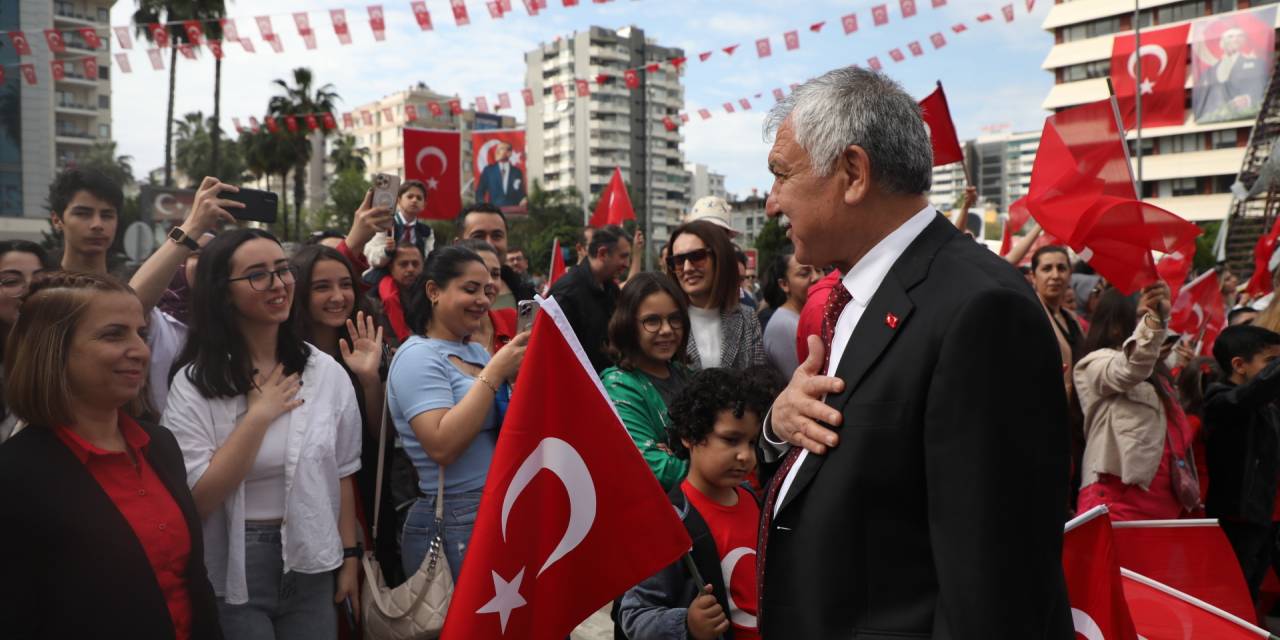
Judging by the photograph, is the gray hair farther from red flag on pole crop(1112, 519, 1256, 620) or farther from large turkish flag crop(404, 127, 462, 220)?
large turkish flag crop(404, 127, 462, 220)

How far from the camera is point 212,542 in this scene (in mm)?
3314

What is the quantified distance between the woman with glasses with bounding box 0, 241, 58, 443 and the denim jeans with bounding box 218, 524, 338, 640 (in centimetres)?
120

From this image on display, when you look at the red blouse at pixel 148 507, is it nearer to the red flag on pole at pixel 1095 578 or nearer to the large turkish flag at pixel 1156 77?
the red flag on pole at pixel 1095 578

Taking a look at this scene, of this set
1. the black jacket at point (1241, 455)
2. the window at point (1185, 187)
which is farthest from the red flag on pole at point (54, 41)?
the window at point (1185, 187)

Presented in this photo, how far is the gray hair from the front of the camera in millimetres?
1913

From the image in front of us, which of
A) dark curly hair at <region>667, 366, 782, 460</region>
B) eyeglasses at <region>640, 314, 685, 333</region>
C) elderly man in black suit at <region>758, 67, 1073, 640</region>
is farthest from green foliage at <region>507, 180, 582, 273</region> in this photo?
elderly man in black suit at <region>758, 67, 1073, 640</region>

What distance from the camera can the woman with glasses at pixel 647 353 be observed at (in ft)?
13.1

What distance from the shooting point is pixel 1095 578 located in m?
2.69

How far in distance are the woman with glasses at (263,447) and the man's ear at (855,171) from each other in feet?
7.42

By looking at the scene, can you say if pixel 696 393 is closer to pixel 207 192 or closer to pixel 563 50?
pixel 207 192

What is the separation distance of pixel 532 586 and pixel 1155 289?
3627 millimetres

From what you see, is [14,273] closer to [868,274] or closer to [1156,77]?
[868,274]

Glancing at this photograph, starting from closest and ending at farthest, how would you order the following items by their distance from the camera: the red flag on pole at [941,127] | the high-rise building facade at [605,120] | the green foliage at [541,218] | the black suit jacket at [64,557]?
the black suit jacket at [64,557] < the red flag on pole at [941,127] < the green foliage at [541,218] < the high-rise building facade at [605,120]

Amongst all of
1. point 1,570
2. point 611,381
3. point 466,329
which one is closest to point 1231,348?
point 611,381
